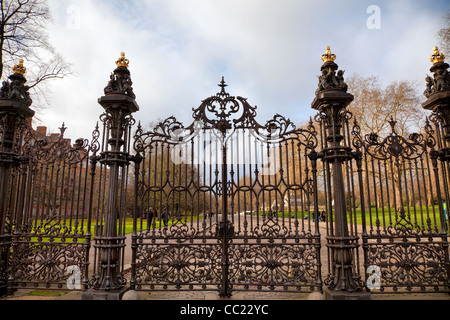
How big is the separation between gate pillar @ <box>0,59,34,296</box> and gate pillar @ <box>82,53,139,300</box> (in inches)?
77.6

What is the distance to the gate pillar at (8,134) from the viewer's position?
20.4ft

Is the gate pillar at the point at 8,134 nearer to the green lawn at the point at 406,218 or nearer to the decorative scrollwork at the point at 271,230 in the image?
the decorative scrollwork at the point at 271,230

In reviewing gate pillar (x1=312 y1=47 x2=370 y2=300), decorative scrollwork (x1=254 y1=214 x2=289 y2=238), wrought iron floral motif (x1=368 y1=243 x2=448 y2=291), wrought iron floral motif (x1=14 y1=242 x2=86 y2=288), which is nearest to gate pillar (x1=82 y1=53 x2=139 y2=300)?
wrought iron floral motif (x1=14 y1=242 x2=86 y2=288)

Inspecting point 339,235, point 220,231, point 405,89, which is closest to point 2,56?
point 220,231

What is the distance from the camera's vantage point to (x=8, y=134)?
255 inches

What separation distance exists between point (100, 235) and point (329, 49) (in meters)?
6.18

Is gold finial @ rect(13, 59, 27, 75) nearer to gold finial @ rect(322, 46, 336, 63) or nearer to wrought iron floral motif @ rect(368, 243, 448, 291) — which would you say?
gold finial @ rect(322, 46, 336, 63)

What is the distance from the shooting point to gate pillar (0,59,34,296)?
6.23 metres

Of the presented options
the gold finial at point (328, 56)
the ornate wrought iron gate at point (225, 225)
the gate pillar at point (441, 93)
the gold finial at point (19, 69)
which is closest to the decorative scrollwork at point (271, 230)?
the ornate wrought iron gate at point (225, 225)

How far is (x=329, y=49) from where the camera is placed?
6.22 m

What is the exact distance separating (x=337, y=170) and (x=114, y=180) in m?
4.54

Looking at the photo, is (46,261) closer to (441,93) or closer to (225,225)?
(225,225)
